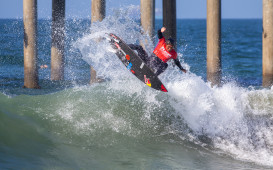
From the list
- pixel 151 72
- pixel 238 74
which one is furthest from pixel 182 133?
pixel 238 74

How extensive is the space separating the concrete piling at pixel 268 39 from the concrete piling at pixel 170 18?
2915 mm

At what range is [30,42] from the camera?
37.6 feet

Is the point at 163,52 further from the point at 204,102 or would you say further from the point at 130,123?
the point at 130,123

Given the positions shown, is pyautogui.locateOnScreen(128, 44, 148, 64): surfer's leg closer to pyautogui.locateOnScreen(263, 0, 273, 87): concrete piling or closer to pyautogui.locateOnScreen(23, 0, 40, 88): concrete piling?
pyautogui.locateOnScreen(23, 0, 40, 88): concrete piling

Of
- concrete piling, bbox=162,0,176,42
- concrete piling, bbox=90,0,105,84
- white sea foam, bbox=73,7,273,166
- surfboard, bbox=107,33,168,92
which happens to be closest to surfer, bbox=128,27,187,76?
surfboard, bbox=107,33,168,92

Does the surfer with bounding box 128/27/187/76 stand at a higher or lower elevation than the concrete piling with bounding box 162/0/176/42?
lower

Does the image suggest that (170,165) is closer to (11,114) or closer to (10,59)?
(11,114)

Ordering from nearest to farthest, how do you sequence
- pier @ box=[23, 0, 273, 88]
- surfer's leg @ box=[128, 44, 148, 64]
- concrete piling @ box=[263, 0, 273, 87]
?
1. surfer's leg @ box=[128, 44, 148, 64]
2. pier @ box=[23, 0, 273, 88]
3. concrete piling @ box=[263, 0, 273, 87]

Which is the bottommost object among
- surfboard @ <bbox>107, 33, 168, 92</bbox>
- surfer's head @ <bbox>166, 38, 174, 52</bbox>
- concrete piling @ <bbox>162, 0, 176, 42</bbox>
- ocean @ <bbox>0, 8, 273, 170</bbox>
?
ocean @ <bbox>0, 8, 273, 170</bbox>

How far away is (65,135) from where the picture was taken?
7801 mm

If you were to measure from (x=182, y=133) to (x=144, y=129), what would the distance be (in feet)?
2.69

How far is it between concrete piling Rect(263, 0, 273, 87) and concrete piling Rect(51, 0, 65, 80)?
618 centimetres

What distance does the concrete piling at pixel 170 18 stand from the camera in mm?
11125

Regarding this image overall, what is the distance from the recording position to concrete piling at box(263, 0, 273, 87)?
12047 mm
